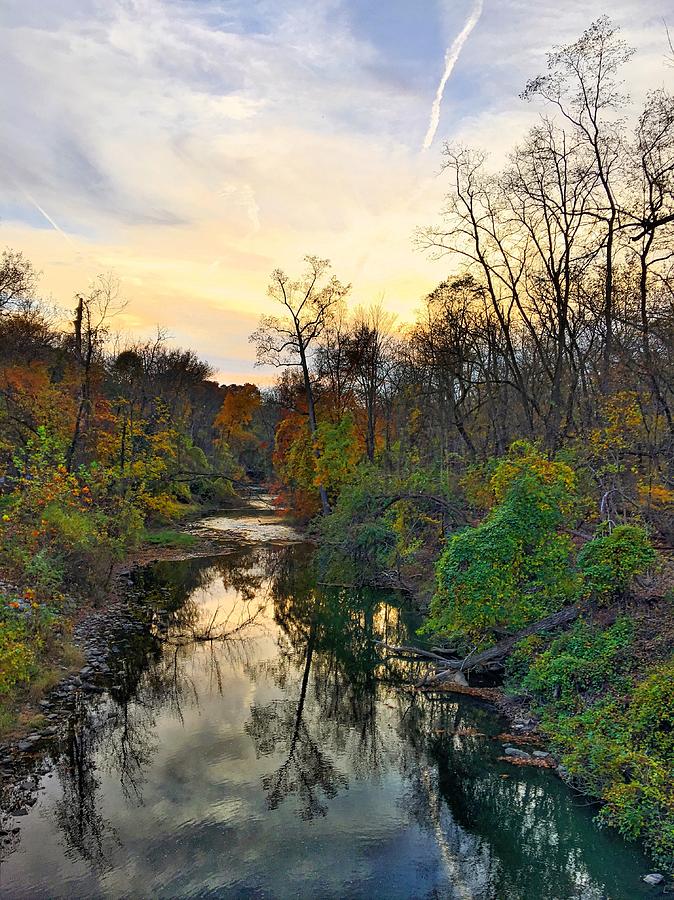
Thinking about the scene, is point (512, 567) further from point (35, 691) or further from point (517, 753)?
point (35, 691)

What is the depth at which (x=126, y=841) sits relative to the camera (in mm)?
7309

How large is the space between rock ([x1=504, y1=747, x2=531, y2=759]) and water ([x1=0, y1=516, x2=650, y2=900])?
35cm

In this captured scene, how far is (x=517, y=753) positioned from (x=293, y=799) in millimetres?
3956

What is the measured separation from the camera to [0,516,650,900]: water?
6684 millimetres

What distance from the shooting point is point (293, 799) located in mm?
8352

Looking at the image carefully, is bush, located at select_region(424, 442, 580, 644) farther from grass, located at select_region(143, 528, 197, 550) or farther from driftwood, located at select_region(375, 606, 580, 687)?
grass, located at select_region(143, 528, 197, 550)

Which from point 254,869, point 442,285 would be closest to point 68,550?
point 254,869

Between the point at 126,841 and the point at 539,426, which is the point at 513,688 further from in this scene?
the point at 539,426

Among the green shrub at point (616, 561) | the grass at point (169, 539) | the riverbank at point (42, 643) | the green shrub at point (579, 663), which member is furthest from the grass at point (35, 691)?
the grass at point (169, 539)

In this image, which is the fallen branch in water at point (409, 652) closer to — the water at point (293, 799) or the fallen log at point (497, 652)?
the fallen log at point (497, 652)

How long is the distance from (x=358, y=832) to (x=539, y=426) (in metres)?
18.2

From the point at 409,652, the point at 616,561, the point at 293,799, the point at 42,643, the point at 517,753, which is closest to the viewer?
the point at 293,799

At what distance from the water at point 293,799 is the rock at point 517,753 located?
0.35m

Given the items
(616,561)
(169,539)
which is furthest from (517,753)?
(169,539)
